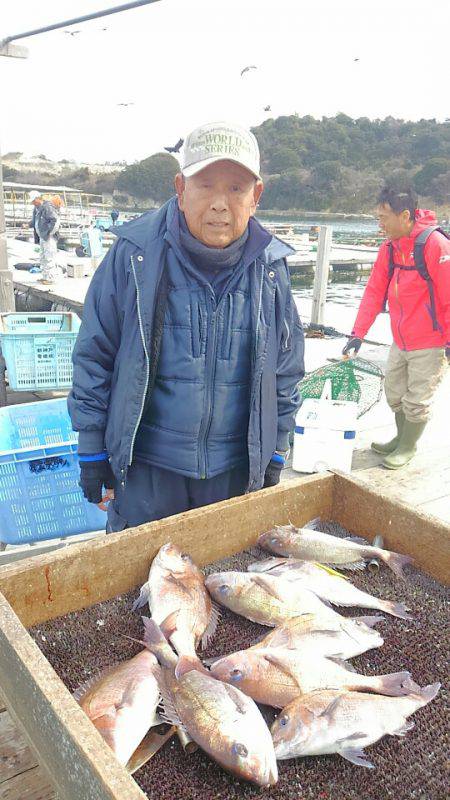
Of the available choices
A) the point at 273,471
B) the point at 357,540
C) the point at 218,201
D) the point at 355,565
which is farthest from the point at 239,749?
the point at 218,201

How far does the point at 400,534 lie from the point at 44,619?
3.95ft

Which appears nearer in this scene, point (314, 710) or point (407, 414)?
point (314, 710)

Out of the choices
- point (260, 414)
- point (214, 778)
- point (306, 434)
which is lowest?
point (306, 434)

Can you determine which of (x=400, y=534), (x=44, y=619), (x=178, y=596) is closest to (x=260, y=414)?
(x=400, y=534)

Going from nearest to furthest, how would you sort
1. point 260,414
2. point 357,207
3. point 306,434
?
1. point 260,414
2. point 306,434
3. point 357,207

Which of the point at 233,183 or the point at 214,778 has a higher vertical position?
the point at 233,183

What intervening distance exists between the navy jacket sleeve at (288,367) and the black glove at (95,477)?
72 cm

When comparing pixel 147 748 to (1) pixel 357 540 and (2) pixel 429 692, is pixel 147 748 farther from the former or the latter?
(1) pixel 357 540

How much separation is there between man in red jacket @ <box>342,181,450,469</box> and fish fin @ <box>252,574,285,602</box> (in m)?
3.42

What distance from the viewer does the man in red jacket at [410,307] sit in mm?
4547

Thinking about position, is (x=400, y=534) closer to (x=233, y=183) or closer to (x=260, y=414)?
(x=260, y=414)

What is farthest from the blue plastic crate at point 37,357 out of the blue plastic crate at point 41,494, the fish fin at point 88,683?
the fish fin at point 88,683

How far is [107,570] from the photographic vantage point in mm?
1774

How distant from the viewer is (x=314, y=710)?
1.37 meters
